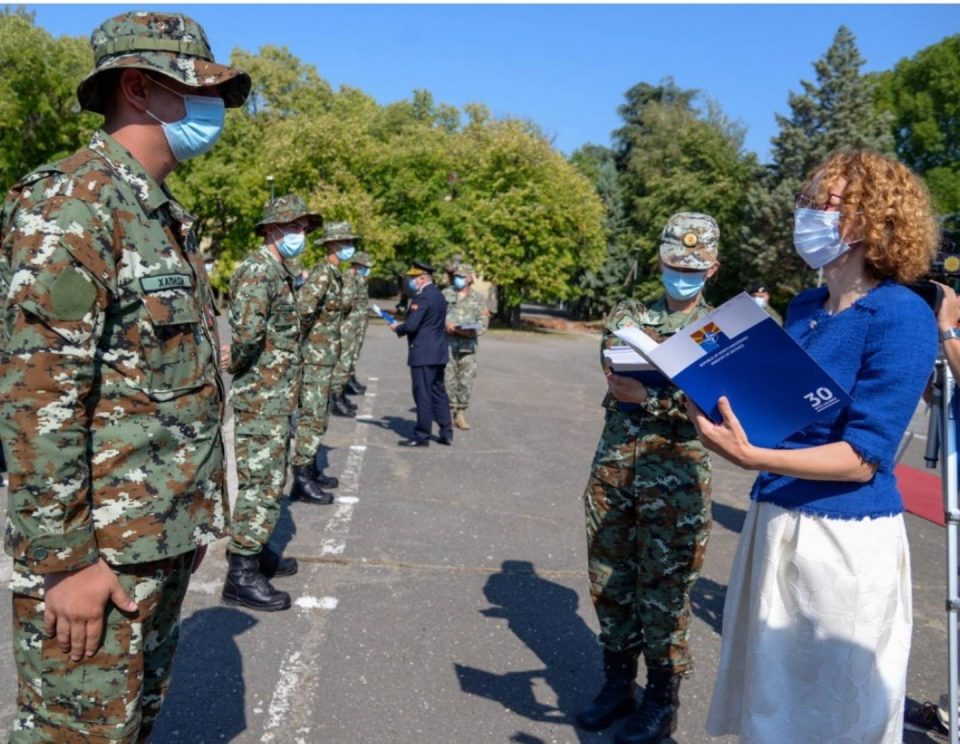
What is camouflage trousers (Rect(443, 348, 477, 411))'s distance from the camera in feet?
36.1

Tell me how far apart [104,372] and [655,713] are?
2.69m

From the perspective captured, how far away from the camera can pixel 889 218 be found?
7.46ft

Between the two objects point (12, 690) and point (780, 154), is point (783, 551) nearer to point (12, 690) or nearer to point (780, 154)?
point (12, 690)

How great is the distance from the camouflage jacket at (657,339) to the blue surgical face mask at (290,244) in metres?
2.64

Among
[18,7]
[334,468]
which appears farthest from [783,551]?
[18,7]

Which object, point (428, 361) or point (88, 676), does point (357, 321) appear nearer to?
point (428, 361)

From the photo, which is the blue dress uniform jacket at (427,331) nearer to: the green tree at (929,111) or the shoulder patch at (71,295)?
the shoulder patch at (71,295)

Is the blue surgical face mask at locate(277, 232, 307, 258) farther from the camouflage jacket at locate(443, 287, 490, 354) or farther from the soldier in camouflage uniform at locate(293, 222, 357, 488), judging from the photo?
the camouflage jacket at locate(443, 287, 490, 354)

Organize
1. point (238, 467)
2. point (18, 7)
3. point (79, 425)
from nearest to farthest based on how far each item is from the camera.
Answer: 1. point (79, 425)
2. point (238, 467)
3. point (18, 7)

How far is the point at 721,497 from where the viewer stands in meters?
7.79

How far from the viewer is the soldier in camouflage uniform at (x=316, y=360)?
6793 millimetres

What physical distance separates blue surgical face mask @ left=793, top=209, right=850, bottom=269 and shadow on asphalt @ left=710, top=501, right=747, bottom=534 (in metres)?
4.68

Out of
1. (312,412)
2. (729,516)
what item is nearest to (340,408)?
(312,412)

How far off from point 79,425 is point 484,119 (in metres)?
51.3
